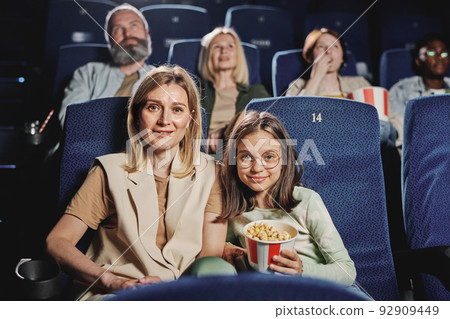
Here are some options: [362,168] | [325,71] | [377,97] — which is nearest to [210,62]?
[325,71]

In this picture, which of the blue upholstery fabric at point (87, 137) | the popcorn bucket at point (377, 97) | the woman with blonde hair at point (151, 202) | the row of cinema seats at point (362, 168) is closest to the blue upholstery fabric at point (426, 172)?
the row of cinema seats at point (362, 168)

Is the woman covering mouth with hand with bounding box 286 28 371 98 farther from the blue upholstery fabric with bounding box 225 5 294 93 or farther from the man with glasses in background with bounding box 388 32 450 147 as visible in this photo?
the blue upholstery fabric with bounding box 225 5 294 93

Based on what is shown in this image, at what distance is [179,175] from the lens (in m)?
0.89

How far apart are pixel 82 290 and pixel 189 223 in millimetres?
225

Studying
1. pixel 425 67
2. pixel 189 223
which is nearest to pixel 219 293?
pixel 189 223

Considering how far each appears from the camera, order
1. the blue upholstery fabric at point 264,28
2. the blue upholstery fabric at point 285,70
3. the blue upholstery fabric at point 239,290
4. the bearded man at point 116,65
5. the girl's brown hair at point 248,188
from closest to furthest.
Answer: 1. the blue upholstery fabric at point 239,290
2. the girl's brown hair at point 248,188
3. the bearded man at point 116,65
4. the blue upholstery fabric at point 285,70
5. the blue upholstery fabric at point 264,28

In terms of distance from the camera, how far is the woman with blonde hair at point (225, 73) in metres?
1.55

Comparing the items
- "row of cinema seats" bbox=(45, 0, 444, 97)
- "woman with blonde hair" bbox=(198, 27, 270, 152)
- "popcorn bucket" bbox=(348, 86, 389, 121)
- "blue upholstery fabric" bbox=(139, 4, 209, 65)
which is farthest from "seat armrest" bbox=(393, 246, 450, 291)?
"blue upholstery fabric" bbox=(139, 4, 209, 65)

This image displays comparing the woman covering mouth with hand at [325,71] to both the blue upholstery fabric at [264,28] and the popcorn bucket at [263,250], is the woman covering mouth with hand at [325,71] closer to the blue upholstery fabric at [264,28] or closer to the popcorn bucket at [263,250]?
the blue upholstery fabric at [264,28]

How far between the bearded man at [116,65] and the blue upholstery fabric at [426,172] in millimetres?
827

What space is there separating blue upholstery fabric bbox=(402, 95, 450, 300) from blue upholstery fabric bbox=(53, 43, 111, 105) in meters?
1.15

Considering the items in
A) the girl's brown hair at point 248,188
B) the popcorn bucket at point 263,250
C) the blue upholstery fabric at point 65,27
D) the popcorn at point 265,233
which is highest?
the blue upholstery fabric at point 65,27

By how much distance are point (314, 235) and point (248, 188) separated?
157 mm

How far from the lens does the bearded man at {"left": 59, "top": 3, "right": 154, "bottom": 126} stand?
1.46m
